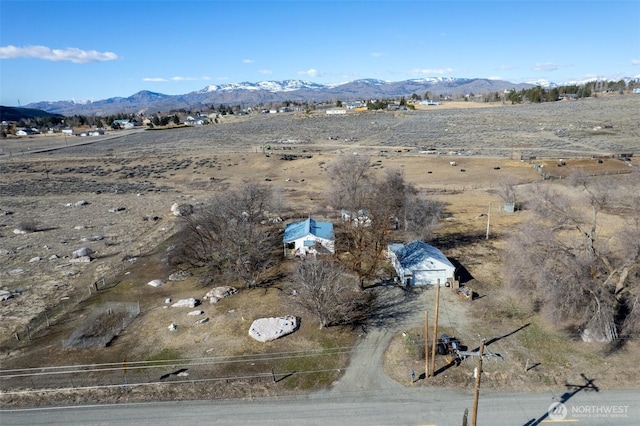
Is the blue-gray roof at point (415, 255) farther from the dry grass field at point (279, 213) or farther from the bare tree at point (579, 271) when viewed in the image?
the bare tree at point (579, 271)

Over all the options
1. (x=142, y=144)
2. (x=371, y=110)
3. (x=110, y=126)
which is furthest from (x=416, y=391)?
(x=110, y=126)

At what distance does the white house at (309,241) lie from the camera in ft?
115

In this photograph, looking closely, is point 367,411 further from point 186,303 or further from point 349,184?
point 349,184

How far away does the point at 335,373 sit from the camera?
68.5 ft

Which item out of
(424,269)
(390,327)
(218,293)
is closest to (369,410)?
(390,327)

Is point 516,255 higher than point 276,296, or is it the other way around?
point 516,255

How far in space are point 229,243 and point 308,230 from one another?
7.61 meters

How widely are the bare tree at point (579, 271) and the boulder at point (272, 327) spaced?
13697 mm

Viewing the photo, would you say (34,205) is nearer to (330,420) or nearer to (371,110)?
(330,420)

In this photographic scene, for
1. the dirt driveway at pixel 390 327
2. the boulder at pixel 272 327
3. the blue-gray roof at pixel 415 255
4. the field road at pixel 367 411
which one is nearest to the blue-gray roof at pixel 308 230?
the blue-gray roof at pixel 415 255

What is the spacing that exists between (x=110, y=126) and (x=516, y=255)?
206 meters

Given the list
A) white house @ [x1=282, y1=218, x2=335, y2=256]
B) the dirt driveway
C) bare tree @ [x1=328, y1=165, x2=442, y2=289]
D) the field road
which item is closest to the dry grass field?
the dirt driveway

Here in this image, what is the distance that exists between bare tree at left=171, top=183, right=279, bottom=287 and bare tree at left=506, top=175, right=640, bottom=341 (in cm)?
1844

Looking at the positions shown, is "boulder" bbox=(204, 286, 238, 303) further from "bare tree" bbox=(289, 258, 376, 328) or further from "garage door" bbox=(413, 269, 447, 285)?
"garage door" bbox=(413, 269, 447, 285)
